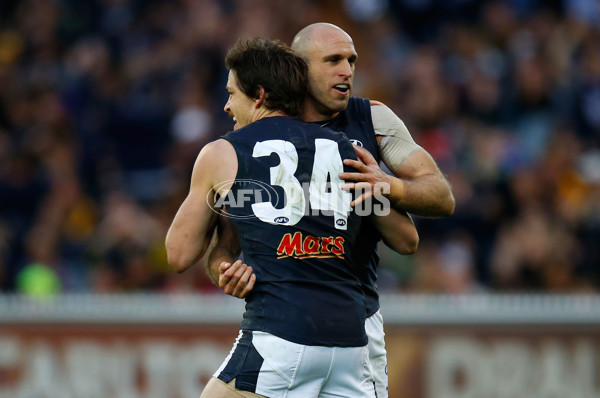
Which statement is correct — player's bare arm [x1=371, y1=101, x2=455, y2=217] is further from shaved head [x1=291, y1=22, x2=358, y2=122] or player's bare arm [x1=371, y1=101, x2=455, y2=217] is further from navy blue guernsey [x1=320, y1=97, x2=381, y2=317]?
shaved head [x1=291, y1=22, x2=358, y2=122]

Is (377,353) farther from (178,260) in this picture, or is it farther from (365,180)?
(178,260)

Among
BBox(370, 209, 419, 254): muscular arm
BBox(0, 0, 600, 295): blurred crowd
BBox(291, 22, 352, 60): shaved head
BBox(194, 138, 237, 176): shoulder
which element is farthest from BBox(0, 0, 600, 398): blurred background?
BBox(194, 138, 237, 176): shoulder

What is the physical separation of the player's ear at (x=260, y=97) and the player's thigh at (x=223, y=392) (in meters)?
1.21

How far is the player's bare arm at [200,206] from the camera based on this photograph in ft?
13.3

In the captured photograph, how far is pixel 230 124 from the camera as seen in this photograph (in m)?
10.5

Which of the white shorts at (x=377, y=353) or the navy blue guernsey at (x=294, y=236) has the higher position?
the navy blue guernsey at (x=294, y=236)

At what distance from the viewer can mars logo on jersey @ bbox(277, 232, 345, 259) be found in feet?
13.1

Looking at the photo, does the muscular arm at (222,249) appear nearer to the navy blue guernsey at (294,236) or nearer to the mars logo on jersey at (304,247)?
the navy blue guernsey at (294,236)

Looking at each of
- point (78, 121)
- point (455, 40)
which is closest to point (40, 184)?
point (78, 121)

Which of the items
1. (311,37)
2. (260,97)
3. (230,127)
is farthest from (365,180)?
(230,127)

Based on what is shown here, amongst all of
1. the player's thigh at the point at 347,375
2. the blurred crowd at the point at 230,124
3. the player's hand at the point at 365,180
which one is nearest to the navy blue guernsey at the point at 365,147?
the player's hand at the point at 365,180

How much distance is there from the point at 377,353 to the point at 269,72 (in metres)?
1.42

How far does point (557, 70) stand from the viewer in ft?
34.7

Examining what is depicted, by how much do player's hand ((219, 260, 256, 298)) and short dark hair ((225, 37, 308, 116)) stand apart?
73cm
